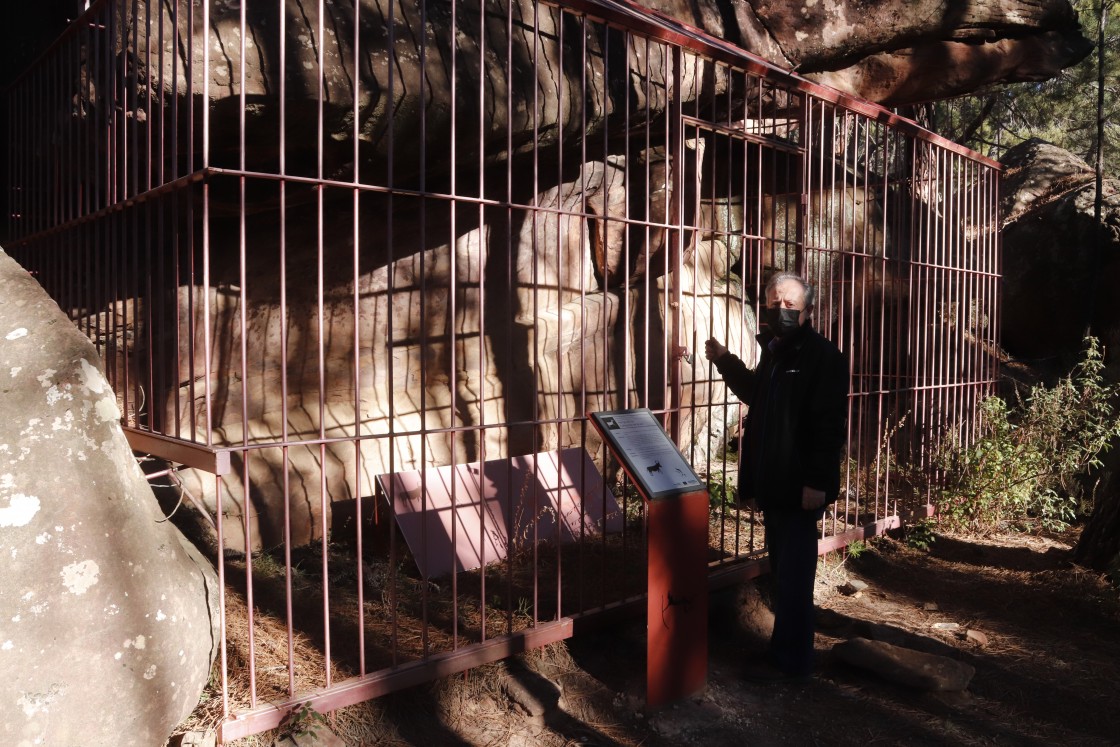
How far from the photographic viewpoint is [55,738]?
2.45 m

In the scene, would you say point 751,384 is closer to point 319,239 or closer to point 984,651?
point 984,651

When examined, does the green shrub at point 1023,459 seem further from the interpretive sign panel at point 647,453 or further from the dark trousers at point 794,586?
the interpretive sign panel at point 647,453

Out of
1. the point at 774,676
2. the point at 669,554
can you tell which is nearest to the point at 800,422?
the point at 669,554

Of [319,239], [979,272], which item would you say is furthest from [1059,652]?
[319,239]

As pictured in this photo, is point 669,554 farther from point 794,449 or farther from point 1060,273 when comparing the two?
point 1060,273

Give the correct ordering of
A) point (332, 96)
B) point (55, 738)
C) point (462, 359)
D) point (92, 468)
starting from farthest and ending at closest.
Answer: point (462, 359), point (332, 96), point (92, 468), point (55, 738)

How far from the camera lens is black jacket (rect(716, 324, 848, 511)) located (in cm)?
406

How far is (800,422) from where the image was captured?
4.17 m

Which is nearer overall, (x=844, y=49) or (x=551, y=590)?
(x=551, y=590)

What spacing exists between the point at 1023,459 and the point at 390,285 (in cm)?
578

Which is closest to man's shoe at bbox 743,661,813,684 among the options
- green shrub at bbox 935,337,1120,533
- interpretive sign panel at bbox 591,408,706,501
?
interpretive sign panel at bbox 591,408,706,501

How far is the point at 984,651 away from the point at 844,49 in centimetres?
571

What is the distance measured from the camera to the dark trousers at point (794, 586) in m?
4.20

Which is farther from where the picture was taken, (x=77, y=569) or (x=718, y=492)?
(x=718, y=492)
